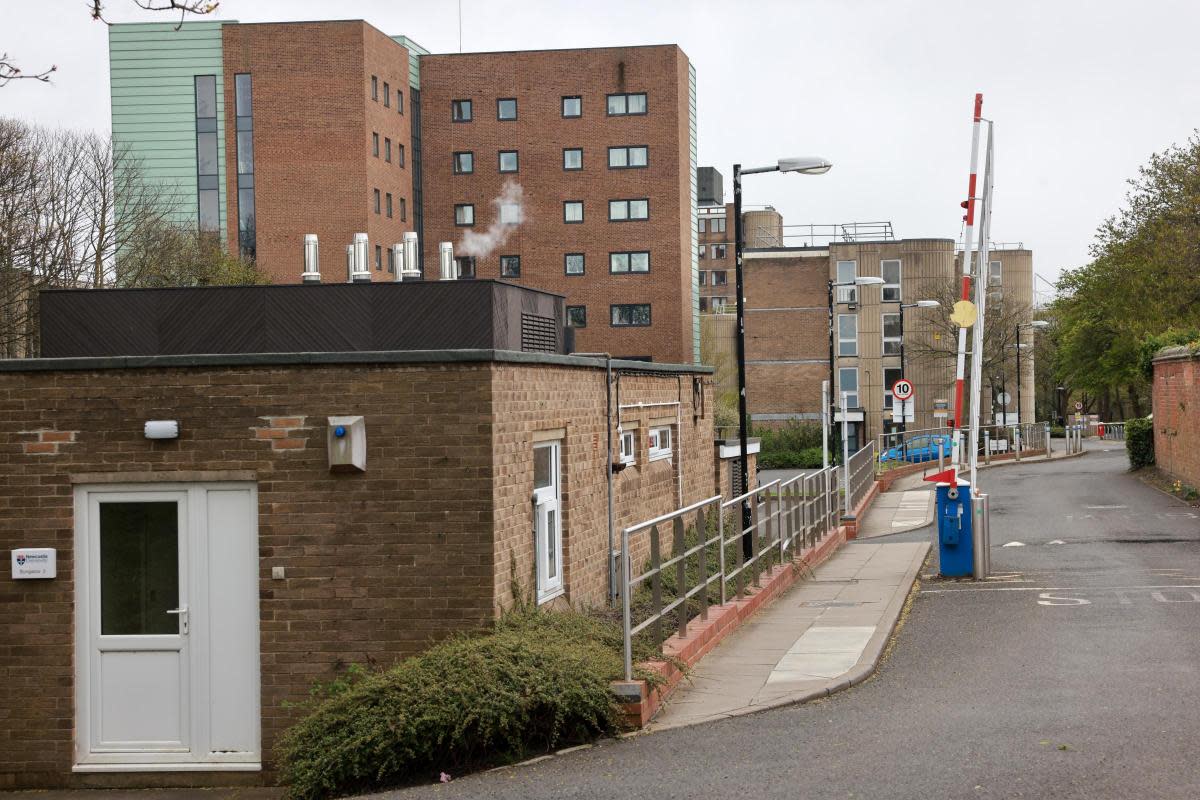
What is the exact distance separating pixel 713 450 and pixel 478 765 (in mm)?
15343

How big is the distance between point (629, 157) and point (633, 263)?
4.75 m

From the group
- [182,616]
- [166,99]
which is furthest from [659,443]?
[166,99]

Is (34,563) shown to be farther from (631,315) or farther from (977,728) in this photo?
(631,315)

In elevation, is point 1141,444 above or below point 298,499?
below

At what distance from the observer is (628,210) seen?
6412cm

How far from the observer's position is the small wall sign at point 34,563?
451 inches

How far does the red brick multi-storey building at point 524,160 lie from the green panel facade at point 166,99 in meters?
0.07

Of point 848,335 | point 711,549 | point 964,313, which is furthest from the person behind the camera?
point 848,335

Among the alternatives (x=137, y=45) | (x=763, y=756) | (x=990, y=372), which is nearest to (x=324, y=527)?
(x=763, y=756)

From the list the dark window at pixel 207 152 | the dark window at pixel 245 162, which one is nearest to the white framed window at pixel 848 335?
the dark window at pixel 245 162

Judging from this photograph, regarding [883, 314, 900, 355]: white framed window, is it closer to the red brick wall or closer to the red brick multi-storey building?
the red brick multi-storey building

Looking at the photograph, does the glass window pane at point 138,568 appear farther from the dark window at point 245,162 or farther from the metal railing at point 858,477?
the dark window at point 245,162

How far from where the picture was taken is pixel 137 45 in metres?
60.0

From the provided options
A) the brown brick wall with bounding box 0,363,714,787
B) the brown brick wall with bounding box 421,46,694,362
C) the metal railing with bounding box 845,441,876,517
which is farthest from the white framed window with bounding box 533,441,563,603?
the brown brick wall with bounding box 421,46,694,362
